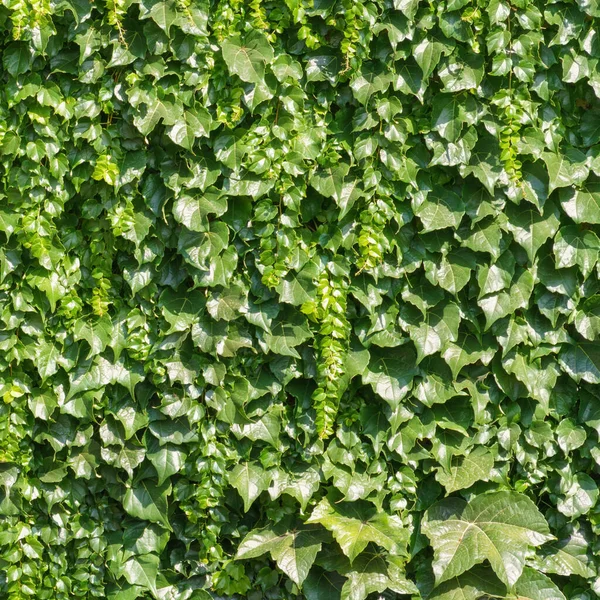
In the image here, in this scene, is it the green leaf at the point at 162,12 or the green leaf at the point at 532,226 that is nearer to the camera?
the green leaf at the point at 162,12

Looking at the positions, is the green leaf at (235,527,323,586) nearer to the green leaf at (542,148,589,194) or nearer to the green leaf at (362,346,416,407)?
the green leaf at (362,346,416,407)

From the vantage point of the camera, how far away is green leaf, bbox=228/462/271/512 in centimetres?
285

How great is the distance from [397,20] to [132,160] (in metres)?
1.07

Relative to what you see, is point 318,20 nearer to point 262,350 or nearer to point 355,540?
point 262,350

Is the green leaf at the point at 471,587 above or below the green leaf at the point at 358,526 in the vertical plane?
below

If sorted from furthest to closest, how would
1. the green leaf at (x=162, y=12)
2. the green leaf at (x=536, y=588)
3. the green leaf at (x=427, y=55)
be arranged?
1. the green leaf at (x=536, y=588)
2. the green leaf at (x=427, y=55)
3. the green leaf at (x=162, y=12)

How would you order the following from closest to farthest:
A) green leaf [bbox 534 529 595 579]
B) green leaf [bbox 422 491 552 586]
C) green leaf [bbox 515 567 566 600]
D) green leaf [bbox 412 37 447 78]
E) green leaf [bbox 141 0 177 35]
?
green leaf [bbox 141 0 177 35]
green leaf [bbox 412 37 447 78]
green leaf [bbox 422 491 552 586]
green leaf [bbox 515 567 566 600]
green leaf [bbox 534 529 595 579]

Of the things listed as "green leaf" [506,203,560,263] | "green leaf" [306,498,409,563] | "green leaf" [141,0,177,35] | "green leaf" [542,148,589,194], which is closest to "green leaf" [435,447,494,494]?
"green leaf" [306,498,409,563]

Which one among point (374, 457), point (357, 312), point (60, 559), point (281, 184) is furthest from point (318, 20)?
point (60, 559)

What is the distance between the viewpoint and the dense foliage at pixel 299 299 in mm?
2668

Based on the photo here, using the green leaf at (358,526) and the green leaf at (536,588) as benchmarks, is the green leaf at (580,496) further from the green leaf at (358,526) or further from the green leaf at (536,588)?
the green leaf at (358,526)

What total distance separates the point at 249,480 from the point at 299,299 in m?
0.73

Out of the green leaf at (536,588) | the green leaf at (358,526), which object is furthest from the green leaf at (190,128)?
the green leaf at (536,588)

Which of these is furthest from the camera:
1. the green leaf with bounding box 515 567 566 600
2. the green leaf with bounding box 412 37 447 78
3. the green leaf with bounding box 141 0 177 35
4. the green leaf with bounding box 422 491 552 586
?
the green leaf with bounding box 515 567 566 600
